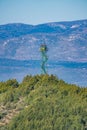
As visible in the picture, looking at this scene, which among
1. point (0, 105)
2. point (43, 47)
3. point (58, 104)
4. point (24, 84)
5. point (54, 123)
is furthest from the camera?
point (43, 47)

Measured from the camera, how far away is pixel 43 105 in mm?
26703

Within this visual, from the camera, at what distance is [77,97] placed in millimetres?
28016

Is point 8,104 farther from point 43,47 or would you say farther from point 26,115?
point 43,47

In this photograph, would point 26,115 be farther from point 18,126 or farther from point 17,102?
point 17,102

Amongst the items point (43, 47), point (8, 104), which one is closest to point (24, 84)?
point (8, 104)

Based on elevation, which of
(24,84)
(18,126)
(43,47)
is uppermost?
(43,47)

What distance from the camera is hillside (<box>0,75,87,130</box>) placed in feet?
81.8

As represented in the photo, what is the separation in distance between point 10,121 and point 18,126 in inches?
25.4

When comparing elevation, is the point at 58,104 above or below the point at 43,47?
below

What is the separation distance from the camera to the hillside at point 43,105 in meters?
24.9

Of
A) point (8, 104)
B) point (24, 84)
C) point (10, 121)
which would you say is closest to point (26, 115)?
point (10, 121)

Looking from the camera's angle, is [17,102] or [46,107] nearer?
[46,107]

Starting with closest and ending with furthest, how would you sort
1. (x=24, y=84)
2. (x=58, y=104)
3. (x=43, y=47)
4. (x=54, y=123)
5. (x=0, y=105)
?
(x=54, y=123)
(x=58, y=104)
(x=0, y=105)
(x=24, y=84)
(x=43, y=47)

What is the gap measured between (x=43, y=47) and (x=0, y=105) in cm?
2935
